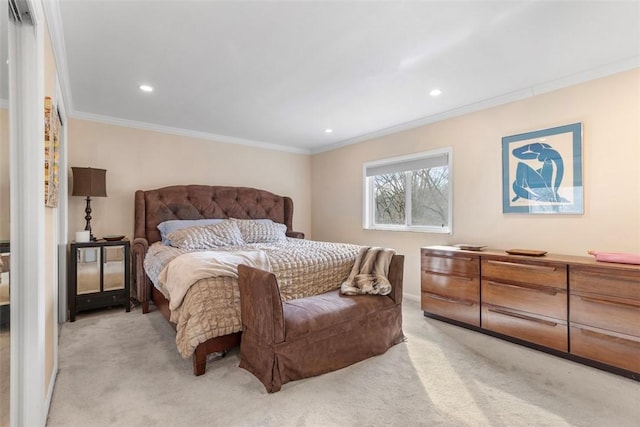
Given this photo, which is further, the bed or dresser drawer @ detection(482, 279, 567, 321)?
dresser drawer @ detection(482, 279, 567, 321)

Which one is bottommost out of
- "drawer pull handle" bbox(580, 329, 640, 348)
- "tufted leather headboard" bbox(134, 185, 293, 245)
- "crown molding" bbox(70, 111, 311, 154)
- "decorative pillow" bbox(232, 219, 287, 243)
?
"drawer pull handle" bbox(580, 329, 640, 348)

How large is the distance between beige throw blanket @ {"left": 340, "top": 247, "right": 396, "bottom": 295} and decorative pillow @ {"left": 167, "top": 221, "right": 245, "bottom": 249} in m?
1.57

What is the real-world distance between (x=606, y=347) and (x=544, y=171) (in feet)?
4.84

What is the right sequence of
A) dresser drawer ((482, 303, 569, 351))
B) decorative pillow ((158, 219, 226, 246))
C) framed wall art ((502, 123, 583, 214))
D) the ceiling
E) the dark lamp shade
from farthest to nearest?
decorative pillow ((158, 219, 226, 246)) < the dark lamp shade < framed wall art ((502, 123, 583, 214)) < dresser drawer ((482, 303, 569, 351)) < the ceiling

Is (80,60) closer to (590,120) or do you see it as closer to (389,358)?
(389,358)

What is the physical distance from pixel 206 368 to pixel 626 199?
3.42 meters

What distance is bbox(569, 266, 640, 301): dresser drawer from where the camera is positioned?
2053 millimetres

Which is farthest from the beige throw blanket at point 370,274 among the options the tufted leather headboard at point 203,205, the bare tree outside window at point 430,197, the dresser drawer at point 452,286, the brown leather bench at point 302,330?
the tufted leather headboard at point 203,205

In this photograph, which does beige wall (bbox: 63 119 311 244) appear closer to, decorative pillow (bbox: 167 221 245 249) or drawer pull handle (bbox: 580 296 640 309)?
decorative pillow (bbox: 167 221 245 249)

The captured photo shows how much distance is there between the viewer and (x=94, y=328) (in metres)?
2.89

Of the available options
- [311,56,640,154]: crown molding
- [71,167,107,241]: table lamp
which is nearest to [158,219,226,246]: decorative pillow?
[71,167,107,241]: table lamp

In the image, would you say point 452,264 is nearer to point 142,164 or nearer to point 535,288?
point 535,288

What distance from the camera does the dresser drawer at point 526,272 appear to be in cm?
238

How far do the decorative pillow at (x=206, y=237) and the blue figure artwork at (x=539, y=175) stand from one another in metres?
3.02
